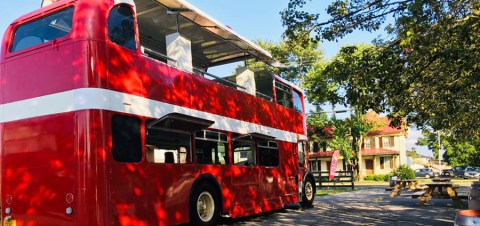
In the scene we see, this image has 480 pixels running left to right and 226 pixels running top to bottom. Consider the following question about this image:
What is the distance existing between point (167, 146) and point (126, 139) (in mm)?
1096

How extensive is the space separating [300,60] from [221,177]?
2809 cm

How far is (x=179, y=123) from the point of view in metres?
7.99

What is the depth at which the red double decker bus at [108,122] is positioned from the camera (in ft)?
21.4

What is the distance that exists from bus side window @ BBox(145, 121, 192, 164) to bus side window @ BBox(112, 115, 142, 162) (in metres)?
0.24

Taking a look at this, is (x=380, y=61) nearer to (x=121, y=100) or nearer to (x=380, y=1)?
(x=380, y=1)

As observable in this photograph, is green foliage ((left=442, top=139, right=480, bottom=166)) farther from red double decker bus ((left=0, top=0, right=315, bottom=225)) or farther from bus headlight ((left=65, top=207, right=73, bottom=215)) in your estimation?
bus headlight ((left=65, top=207, right=73, bottom=215))

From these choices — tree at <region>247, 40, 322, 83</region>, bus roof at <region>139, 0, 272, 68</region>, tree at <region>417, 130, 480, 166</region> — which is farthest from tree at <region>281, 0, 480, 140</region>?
tree at <region>417, 130, 480, 166</region>

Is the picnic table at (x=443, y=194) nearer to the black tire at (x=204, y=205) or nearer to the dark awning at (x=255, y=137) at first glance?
the dark awning at (x=255, y=137)

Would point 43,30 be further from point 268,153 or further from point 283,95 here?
point 283,95

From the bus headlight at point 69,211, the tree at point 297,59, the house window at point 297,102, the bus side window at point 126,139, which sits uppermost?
the tree at point 297,59

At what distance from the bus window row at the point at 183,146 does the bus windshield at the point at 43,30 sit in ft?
5.98

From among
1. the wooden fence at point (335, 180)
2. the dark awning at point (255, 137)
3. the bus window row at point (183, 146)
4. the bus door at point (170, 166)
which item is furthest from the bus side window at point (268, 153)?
the wooden fence at point (335, 180)

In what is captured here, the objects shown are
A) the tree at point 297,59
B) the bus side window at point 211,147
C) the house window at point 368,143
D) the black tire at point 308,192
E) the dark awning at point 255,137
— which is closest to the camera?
the bus side window at point 211,147

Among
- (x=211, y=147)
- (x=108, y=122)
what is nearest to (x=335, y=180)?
(x=211, y=147)
